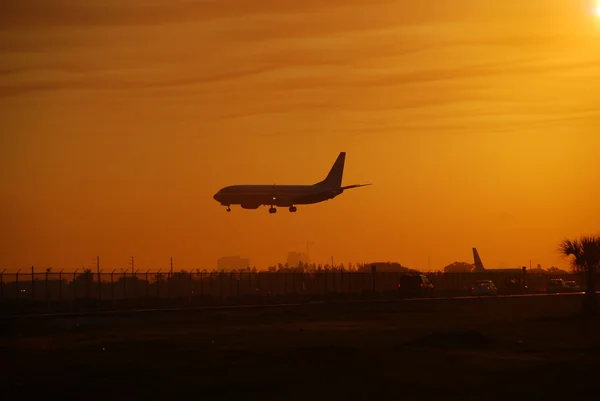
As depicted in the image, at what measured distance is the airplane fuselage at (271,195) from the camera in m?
111

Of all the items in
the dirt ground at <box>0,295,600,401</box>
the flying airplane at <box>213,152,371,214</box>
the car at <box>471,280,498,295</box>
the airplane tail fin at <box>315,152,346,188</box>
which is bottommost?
the dirt ground at <box>0,295,600,401</box>

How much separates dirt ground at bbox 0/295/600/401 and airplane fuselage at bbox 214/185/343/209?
66.7m

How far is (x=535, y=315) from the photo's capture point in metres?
46.7

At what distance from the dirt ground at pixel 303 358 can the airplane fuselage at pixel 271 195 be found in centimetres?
6672

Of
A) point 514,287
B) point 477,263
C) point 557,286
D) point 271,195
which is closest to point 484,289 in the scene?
point 514,287

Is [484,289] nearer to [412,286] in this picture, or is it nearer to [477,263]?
[412,286]

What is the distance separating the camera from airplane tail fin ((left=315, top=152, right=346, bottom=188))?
132750 mm

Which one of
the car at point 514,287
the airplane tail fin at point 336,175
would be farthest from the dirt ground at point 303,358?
the airplane tail fin at point 336,175

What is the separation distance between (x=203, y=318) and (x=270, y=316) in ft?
11.2

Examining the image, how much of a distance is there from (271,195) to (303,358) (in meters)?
87.4

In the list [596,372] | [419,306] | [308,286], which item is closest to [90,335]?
[596,372]

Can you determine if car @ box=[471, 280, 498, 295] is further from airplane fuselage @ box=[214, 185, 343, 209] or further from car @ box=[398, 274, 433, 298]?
airplane fuselage @ box=[214, 185, 343, 209]

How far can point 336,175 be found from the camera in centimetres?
13400

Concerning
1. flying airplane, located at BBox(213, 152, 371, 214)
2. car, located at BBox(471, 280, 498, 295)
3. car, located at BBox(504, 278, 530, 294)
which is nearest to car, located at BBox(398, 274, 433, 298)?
car, located at BBox(471, 280, 498, 295)
